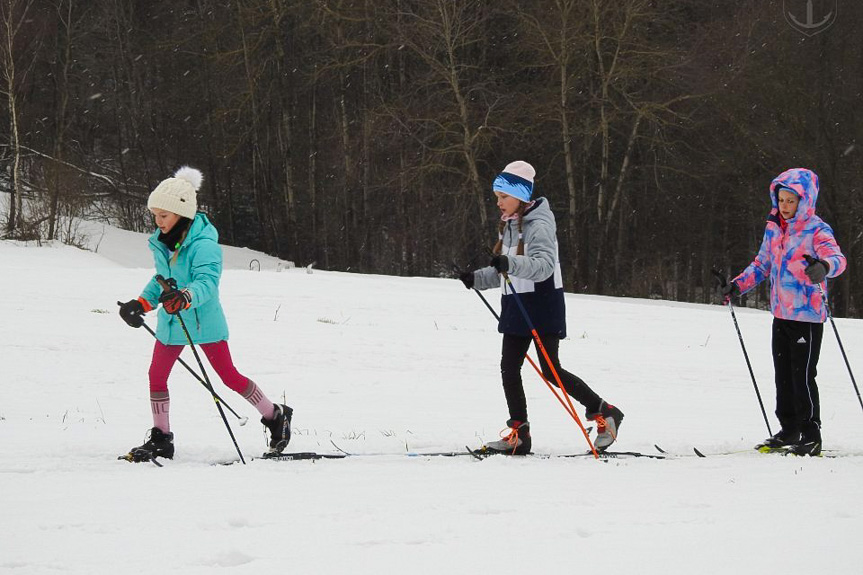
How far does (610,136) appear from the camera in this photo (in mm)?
27344

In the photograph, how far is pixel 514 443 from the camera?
5.52 m

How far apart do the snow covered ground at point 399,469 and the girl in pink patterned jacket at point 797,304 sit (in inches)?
16.1

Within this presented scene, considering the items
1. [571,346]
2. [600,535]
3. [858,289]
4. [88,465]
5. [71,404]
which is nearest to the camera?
[600,535]

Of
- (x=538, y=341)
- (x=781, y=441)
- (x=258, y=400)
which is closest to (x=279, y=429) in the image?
(x=258, y=400)

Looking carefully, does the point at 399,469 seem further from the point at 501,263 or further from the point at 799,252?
the point at 799,252

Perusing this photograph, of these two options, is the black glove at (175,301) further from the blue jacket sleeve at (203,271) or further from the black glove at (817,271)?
the black glove at (817,271)

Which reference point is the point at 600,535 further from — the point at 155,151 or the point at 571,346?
Answer: the point at 155,151

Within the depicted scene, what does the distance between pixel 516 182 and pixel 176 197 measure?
207cm

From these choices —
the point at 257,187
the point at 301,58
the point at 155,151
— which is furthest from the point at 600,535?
the point at 155,151

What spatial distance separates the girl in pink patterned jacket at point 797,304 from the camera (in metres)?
5.77

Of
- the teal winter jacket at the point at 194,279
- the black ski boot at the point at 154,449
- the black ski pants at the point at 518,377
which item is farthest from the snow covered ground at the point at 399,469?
the teal winter jacket at the point at 194,279

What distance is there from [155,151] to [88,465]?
35734mm

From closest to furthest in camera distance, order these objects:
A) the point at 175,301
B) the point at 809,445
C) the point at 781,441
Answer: the point at 175,301
the point at 809,445
the point at 781,441
